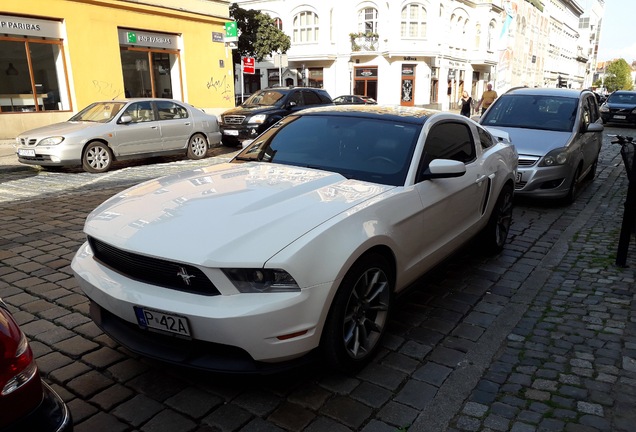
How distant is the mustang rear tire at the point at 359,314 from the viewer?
2.77m

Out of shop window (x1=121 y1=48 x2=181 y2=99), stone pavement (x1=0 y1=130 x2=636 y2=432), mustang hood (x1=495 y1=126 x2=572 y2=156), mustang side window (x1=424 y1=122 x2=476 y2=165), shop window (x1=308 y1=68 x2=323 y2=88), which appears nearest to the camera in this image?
stone pavement (x1=0 y1=130 x2=636 y2=432)

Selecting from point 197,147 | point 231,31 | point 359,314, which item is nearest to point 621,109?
point 231,31

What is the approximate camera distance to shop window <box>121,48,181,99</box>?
1731 cm

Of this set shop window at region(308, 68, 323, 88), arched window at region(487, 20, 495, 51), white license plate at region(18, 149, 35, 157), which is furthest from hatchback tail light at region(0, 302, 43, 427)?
arched window at region(487, 20, 495, 51)

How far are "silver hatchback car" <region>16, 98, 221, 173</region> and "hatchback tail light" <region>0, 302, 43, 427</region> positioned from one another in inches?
353

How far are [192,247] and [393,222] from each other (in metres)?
1.32

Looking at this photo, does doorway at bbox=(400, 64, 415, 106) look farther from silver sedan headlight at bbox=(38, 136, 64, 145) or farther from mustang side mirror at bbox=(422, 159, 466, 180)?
mustang side mirror at bbox=(422, 159, 466, 180)

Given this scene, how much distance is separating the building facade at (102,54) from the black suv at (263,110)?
4.89 m

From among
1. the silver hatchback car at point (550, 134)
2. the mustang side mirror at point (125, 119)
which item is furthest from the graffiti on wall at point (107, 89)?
the silver hatchback car at point (550, 134)

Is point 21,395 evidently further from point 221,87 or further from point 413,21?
point 413,21

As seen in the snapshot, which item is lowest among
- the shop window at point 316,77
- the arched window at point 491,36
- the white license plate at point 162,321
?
the white license plate at point 162,321

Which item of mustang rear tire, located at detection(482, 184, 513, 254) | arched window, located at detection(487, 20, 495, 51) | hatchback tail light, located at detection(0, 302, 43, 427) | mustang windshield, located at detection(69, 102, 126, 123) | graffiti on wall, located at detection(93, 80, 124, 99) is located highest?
arched window, located at detection(487, 20, 495, 51)

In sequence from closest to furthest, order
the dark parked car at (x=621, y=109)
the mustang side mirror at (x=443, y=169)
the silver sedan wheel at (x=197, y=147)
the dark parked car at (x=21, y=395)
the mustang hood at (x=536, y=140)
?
1. the dark parked car at (x=21, y=395)
2. the mustang side mirror at (x=443, y=169)
3. the mustang hood at (x=536, y=140)
4. the silver sedan wheel at (x=197, y=147)
5. the dark parked car at (x=621, y=109)

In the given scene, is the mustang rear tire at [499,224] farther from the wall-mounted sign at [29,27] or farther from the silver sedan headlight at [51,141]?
the wall-mounted sign at [29,27]
